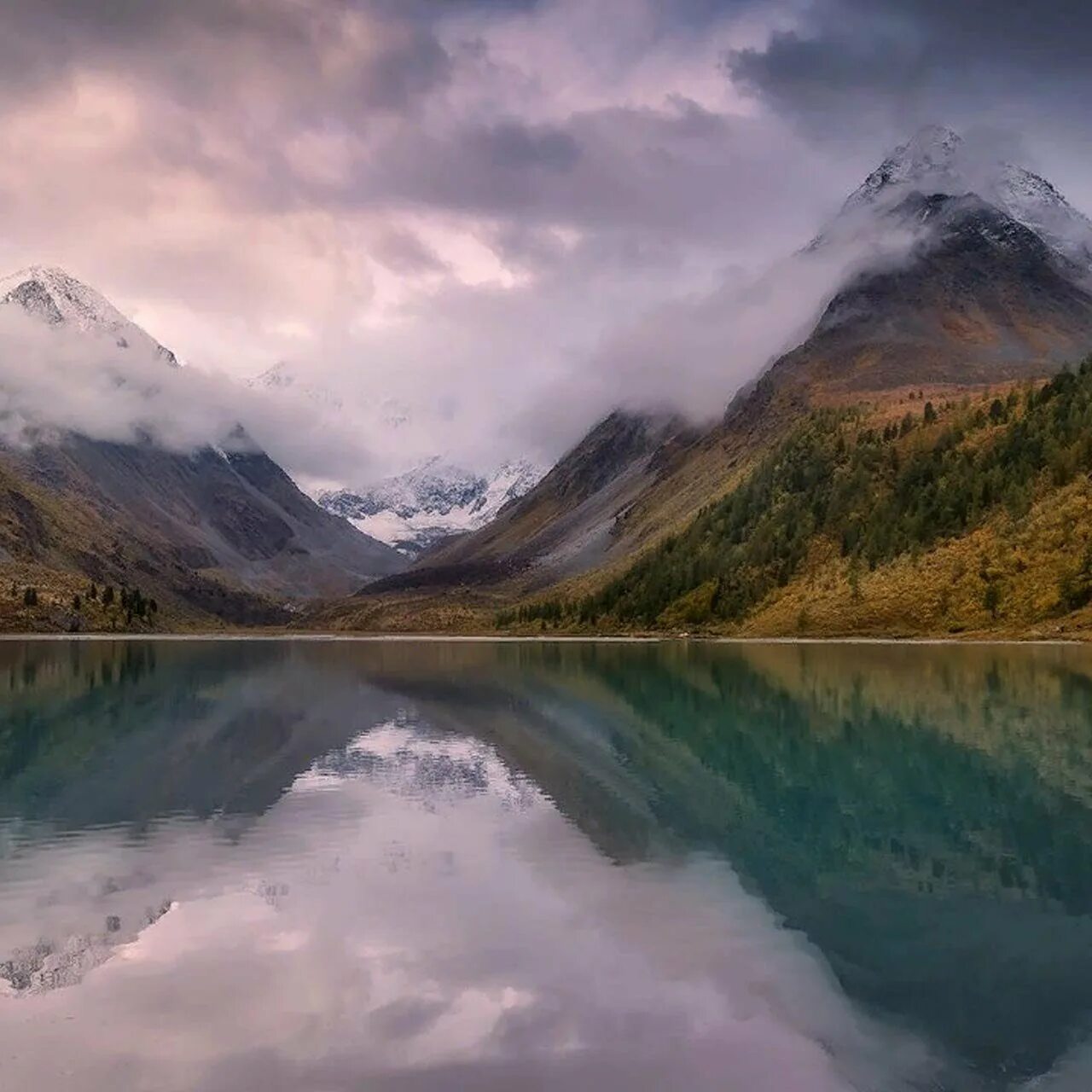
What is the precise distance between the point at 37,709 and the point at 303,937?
68887 mm

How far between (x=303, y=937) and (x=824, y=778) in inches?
1228

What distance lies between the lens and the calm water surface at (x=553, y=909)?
21516mm

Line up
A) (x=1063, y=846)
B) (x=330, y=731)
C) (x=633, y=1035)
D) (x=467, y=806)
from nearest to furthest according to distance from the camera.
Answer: (x=633, y=1035) < (x=1063, y=846) < (x=467, y=806) < (x=330, y=731)

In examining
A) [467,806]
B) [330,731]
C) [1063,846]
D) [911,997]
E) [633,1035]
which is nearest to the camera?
[633,1035]

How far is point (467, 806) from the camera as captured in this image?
48.6 m

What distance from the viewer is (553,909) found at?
104ft

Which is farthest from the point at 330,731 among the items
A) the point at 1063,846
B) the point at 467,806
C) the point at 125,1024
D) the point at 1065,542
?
the point at 1065,542

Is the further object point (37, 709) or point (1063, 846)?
point (37, 709)

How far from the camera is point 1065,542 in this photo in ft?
631

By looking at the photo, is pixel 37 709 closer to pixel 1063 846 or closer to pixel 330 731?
pixel 330 731

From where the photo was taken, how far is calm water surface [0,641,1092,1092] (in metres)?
21.5

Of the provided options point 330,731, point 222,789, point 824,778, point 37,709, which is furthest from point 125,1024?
point 37,709

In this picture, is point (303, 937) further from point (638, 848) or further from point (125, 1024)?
point (638, 848)

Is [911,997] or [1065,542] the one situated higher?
[1065,542]
